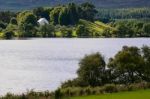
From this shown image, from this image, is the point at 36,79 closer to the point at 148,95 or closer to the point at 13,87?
the point at 13,87

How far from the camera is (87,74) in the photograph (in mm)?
48281

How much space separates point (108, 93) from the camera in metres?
39.6

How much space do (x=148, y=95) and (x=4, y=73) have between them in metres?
46.9

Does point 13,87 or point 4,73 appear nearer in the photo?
point 13,87

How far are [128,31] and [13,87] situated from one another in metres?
141

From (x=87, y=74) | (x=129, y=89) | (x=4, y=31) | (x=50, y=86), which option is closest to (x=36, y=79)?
(x=50, y=86)

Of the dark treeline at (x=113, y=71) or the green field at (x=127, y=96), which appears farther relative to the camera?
the dark treeline at (x=113, y=71)

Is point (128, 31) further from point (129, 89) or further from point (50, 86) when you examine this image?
point (129, 89)

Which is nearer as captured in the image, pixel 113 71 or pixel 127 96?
pixel 127 96

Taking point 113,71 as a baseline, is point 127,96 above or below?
below

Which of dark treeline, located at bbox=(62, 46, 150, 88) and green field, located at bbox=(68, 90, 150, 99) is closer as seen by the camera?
green field, located at bbox=(68, 90, 150, 99)

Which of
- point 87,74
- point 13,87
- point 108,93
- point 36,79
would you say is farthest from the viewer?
point 36,79

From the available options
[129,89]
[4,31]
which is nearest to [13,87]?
[129,89]

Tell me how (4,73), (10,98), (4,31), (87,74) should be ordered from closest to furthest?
(10,98) → (87,74) → (4,73) → (4,31)
